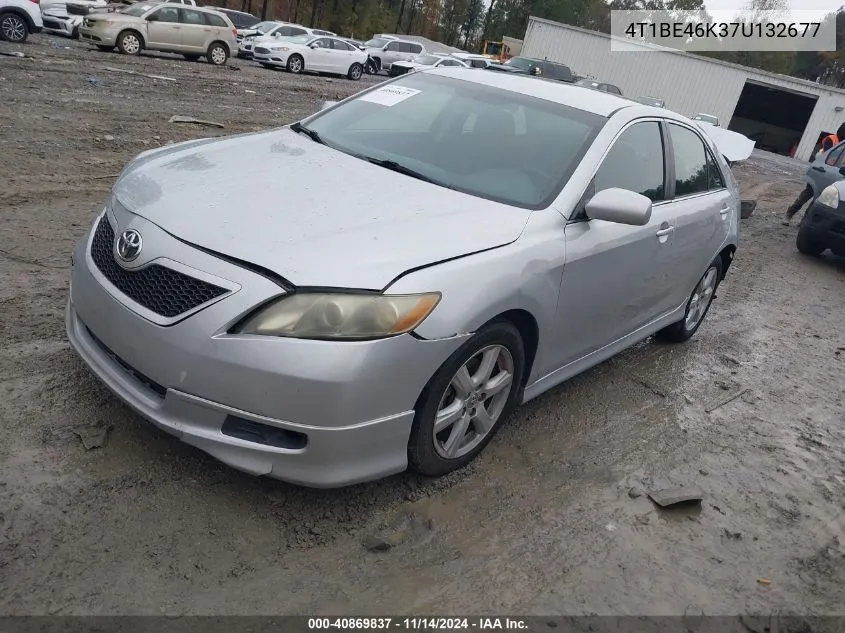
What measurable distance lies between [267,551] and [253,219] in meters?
1.26

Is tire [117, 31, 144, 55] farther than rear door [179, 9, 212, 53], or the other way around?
rear door [179, 9, 212, 53]

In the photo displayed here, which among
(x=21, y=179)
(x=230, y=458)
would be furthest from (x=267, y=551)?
(x=21, y=179)

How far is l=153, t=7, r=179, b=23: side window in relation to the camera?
2016 cm

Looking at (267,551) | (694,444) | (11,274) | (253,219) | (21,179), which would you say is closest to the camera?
(267,551)

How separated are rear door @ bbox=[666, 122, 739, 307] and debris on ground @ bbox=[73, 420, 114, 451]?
328cm

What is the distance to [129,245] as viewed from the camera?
9.22ft

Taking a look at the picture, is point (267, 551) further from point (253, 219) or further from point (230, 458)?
point (253, 219)

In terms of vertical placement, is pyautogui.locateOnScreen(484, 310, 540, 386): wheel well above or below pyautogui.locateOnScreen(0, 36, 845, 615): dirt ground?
above

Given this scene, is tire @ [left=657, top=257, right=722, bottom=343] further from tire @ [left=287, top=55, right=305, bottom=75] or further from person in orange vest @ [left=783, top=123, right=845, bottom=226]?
tire @ [left=287, top=55, right=305, bottom=75]

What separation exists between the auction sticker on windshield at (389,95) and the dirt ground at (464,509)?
4.96 feet

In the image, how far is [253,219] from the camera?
285cm

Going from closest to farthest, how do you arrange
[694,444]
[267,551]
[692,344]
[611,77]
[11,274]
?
[267,551] → [694,444] → [11,274] → [692,344] → [611,77]

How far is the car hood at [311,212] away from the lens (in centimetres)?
267

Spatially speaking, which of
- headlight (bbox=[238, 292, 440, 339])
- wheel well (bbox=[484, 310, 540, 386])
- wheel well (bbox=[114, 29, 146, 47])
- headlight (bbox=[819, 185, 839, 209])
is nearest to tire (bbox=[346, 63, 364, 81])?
wheel well (bbox=[114, 29, 146, 47])
